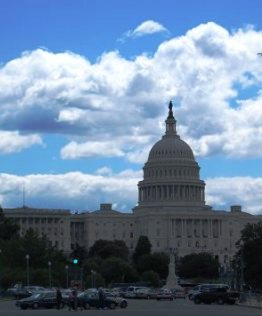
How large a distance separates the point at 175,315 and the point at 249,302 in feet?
94.9

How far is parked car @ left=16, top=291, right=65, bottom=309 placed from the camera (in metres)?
75.7

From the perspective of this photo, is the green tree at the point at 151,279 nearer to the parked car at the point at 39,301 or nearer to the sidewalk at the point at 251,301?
the sidewalk at the point at 251,301

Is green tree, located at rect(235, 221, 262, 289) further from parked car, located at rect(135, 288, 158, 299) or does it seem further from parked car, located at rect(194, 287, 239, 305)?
parked car, located at rect(194, 287, 239, 305)

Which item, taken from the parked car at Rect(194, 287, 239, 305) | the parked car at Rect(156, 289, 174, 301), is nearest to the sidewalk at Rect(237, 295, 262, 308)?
the parked car at Rect(194, 287, 239, 305)

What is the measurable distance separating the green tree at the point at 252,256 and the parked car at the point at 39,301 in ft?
150

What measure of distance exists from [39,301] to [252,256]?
5060 centimetres

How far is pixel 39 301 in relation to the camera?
76750 mm

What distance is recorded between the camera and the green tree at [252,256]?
396ft

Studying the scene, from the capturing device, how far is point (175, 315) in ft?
201

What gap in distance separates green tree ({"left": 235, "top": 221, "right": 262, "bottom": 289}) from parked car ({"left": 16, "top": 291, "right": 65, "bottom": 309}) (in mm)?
45633

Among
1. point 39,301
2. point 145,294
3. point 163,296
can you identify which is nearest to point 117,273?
point 145,294

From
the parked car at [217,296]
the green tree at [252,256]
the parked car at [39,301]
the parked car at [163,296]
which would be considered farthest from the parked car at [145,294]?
the parked car at [39,301]

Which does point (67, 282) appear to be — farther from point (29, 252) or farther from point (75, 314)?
point (75, 314)

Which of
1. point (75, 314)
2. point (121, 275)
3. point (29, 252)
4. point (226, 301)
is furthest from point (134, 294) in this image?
point (121, 275)
